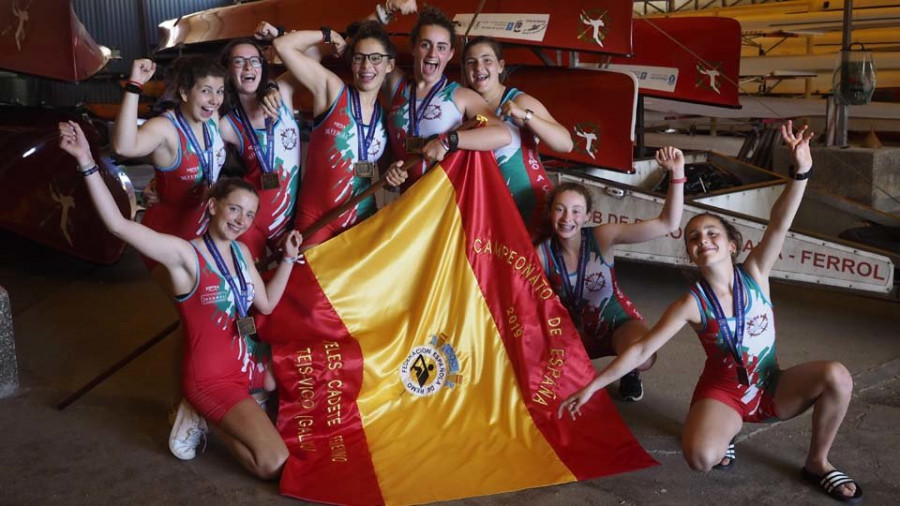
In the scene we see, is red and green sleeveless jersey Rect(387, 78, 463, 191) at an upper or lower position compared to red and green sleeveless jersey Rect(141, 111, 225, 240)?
upper

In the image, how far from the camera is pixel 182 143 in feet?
11.5

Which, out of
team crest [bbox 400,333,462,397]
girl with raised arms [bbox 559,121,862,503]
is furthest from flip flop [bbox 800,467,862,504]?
team crest [bbox 400,333,462,397]

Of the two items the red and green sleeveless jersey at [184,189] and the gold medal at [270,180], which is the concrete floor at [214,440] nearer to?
the red and green sleeveless jersey at [184,189]

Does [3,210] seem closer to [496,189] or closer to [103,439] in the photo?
[103,439]

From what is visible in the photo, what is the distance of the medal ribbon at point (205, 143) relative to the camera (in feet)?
11.5

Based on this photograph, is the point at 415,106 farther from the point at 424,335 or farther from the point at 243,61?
the point at 424,335

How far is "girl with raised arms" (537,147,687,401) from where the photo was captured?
11.6 ft

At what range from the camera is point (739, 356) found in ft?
10.0

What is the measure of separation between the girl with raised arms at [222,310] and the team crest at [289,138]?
462 millimetres

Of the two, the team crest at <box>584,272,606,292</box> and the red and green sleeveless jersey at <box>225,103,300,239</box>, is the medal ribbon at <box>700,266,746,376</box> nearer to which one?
the team crest at <box>584,272,606,292</box>

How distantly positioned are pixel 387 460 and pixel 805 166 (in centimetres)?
176

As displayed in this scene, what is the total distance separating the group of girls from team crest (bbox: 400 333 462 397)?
467mm

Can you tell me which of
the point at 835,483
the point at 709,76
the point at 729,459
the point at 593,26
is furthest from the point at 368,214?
the point at 709,76

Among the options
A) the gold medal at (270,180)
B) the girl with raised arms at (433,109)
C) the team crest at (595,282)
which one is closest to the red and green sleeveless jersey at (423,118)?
the girl with raised arms at (433,109)
